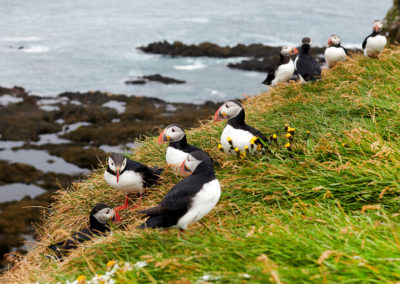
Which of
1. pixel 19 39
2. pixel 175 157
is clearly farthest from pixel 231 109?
pixel 19 39

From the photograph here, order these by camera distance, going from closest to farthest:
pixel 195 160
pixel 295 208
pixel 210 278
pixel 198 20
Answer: pixel 210 278, pixel 295 208, pixel 195 160, pixel 198 20

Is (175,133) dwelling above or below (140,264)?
above

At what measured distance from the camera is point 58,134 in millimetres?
21125

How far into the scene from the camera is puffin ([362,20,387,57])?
8.91 m

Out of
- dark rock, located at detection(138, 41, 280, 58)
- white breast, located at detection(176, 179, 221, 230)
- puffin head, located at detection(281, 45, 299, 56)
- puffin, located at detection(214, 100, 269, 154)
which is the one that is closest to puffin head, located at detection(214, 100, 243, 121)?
puffin, located at detection(214, 100, 269, 154)

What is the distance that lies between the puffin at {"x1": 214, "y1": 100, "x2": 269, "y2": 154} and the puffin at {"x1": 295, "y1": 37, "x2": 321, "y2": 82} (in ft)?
10.5

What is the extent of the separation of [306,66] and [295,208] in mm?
5122

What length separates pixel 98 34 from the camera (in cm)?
3875

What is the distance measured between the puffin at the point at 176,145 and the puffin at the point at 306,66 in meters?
3.73

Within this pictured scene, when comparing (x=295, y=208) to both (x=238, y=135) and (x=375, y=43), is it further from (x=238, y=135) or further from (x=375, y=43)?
(x=375, y=43)

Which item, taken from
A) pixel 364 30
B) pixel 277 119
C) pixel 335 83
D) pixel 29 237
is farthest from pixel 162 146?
pixel 364 30

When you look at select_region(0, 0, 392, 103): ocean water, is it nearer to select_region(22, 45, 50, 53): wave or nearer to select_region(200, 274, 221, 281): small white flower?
select_region(22, 45, 50, 53): wave

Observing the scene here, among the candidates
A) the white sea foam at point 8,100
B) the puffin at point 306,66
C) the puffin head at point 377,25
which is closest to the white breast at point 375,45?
the puffin head at point 377,25

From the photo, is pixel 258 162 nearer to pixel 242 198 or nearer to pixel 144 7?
pixel 242 198
